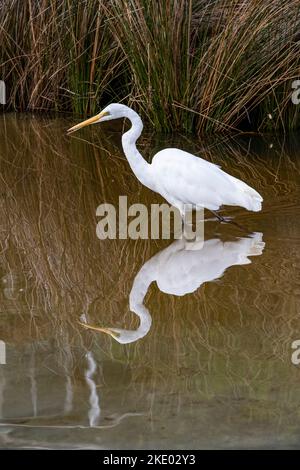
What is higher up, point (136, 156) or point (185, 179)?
point (136, 156)

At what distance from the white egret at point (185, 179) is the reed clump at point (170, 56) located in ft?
6.01

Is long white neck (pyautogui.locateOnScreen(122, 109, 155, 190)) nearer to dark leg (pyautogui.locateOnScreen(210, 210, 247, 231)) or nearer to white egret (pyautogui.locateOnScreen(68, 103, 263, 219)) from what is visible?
white egret (pyautogui.locateOnScreen(68, 103, 263, 219))

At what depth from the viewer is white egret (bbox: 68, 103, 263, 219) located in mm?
4969

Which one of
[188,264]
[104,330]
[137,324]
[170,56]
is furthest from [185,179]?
[170,56]

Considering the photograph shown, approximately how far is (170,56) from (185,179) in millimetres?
2089

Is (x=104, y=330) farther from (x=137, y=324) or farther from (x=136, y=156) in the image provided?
(x=136, y=156)

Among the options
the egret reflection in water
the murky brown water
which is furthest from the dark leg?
the egret reflection in water

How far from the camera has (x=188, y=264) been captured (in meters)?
4.52

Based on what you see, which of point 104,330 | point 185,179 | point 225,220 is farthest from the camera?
point 225,220

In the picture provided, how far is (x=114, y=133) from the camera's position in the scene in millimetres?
7730

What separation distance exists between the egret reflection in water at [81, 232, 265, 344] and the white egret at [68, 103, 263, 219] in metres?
0.24

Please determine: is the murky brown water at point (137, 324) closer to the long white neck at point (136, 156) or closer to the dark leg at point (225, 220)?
the dark leg at point (225, 220)
